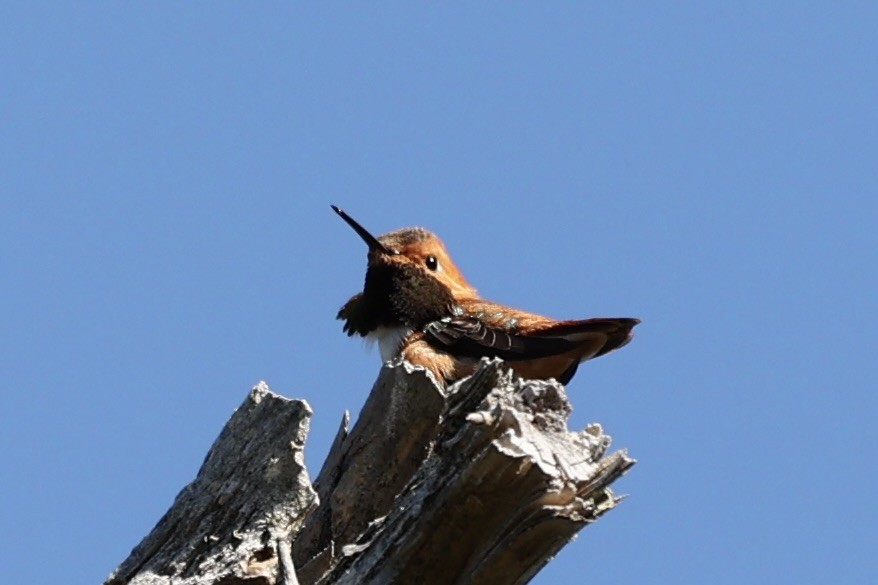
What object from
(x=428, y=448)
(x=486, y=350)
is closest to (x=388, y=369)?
(x=428, y=448)

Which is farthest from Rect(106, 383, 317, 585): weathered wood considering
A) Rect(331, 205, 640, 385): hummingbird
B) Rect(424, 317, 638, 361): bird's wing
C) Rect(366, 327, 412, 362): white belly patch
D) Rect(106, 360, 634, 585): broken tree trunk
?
Rect(366, 327, 412, 362): white belly patch

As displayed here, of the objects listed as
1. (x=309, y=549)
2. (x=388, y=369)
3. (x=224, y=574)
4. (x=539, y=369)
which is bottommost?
(x=224, y=574)

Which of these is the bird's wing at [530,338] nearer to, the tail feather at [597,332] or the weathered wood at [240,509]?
the tail feather at [597,332]

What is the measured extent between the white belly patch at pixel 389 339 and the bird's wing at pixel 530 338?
24 cm

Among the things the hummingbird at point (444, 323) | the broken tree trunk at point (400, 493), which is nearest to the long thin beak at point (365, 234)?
the hummingbird at point (444, 323)

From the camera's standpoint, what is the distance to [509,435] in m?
4.53

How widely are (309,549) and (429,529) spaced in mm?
1758

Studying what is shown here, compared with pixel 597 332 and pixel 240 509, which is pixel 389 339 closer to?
pixel 597 332

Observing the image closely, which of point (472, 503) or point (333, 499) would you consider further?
point (333, 499)

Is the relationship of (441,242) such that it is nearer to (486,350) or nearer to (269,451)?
(486,350)

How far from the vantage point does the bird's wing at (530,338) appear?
758 centimetres

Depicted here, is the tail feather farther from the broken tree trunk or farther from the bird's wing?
the broken tree trunk

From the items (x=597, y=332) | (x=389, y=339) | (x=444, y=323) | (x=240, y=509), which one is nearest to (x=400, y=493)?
(x=240, y=509)

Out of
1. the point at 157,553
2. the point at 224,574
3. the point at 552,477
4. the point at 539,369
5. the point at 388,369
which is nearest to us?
the point at 552,477
